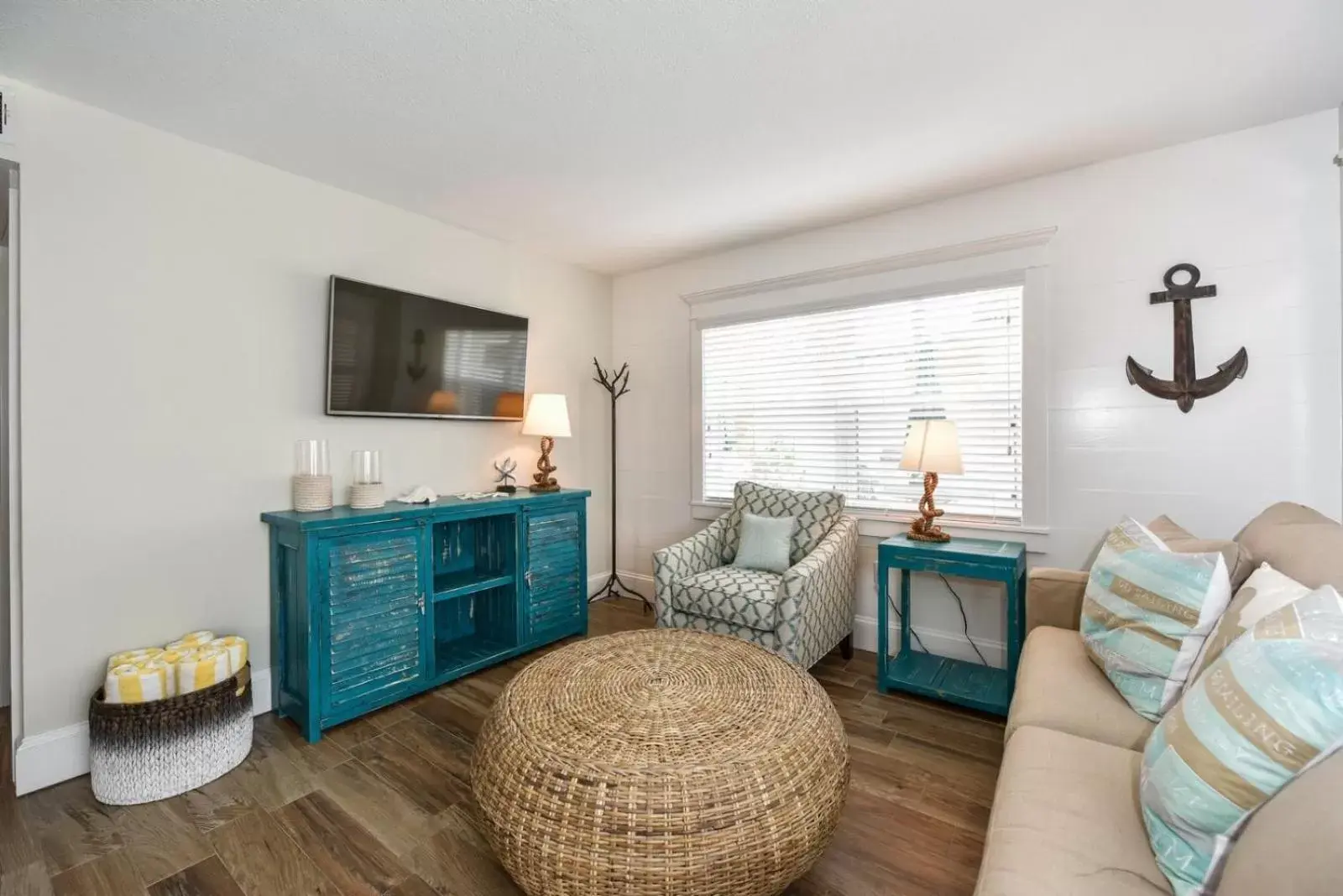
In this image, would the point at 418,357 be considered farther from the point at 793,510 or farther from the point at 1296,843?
the point at 1296,843

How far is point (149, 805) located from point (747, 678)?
205 cm

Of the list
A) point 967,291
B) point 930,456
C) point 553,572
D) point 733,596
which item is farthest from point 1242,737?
point 553,572

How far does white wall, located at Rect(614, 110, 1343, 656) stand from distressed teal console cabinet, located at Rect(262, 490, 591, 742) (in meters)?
2.10

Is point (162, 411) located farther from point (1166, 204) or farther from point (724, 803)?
point (1166, 204)

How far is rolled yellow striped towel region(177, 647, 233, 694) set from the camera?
2074mm

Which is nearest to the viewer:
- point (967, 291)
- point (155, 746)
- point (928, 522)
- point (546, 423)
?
point (155, 746)

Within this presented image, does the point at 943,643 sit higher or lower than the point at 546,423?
lower

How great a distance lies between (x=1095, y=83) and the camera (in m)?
2.01

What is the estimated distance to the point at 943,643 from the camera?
302 cm

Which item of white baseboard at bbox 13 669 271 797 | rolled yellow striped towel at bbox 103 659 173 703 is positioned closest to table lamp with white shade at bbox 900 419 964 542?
rolled yellow striped towel at bbox 103 659 173 703

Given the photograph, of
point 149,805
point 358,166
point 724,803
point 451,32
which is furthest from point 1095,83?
point 149,805

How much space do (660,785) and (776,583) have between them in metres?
1.64

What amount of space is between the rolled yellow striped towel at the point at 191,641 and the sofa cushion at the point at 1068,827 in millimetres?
2749

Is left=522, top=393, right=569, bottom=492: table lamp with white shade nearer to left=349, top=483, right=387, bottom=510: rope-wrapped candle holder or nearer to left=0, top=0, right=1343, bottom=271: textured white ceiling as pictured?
left=349, top=483, right=387, bottom=510: rope-wrapped candle holder
